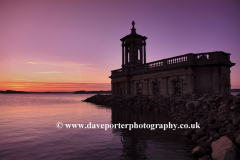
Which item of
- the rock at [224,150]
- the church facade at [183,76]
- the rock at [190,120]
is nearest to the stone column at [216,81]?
the church facade at [183,76]

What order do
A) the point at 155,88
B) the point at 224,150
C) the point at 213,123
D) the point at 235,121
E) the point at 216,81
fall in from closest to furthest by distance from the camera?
the point at 224,150 → the point at 235,121 → the point at 213,123 → the point at 216,81 → the point at 155,88

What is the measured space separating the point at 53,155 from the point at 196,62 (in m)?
20.9

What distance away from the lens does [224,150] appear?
7008 millimetres

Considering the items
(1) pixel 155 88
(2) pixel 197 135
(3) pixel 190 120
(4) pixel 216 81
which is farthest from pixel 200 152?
(1) pixel 155 88

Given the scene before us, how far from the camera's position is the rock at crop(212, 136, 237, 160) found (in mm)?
6728

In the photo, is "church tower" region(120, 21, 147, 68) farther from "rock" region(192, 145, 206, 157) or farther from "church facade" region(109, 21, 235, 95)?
"rock" region(192, 145, 206, 157)

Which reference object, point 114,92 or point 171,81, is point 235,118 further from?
point 114,92

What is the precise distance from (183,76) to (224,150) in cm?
1835

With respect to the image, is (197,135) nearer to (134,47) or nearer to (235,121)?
(235,121)

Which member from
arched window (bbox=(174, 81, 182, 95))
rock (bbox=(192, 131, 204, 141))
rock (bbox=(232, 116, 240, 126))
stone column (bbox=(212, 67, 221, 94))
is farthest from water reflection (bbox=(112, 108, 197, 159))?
arched window (bbox=(174, 81, 182, 95))

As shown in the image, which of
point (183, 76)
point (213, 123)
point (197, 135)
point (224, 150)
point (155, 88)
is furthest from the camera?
point (155, 88)

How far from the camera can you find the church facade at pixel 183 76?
73.2ft

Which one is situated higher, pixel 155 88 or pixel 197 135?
pixel 155 88

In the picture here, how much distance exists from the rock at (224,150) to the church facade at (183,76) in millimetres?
16492
